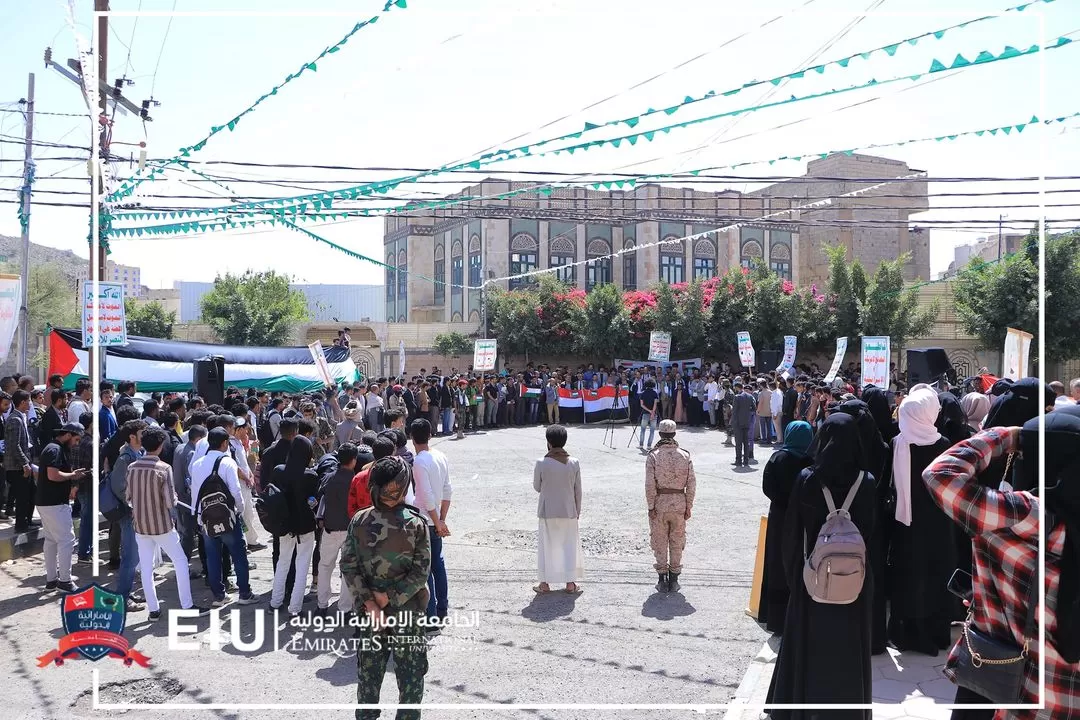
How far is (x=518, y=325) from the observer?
112ft

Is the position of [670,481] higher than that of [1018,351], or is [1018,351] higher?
[1018,351]

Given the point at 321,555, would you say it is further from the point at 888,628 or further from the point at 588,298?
the point at 588,298

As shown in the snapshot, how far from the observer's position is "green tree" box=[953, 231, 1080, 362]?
25109 mm

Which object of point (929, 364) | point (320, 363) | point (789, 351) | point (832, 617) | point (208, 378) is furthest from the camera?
point (789, 351)

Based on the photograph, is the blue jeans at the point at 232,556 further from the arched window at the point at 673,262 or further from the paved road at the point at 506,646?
the arched window at the point at 673,262

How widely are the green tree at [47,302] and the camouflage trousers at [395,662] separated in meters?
40.7

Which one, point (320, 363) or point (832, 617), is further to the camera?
point (320, 363)

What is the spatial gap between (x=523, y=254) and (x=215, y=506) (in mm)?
43490

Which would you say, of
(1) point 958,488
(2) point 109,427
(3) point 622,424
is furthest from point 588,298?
(1) point 958,488

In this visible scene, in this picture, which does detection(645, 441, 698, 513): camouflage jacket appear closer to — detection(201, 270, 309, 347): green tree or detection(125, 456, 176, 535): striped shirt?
detection(125, 456, 176, 535): striped shirt

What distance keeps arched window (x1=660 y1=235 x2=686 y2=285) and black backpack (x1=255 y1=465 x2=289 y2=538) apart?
47094 mm

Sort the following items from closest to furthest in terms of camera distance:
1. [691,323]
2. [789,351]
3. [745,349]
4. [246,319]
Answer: [745,349], [789,351], [691,323], [246,319]

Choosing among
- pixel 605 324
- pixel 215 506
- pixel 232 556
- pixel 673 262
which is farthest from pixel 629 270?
pixel 215 506

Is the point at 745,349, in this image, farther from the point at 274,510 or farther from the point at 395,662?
the point at 395,662
